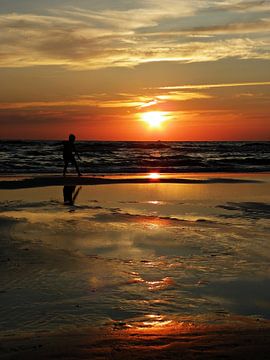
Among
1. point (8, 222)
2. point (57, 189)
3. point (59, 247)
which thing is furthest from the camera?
point (57, 189)

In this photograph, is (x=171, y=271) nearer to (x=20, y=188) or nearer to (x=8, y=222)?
(x=8, y=222)

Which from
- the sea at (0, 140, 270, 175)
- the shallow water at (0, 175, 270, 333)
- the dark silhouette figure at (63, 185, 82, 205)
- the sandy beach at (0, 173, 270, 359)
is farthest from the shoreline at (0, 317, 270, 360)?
the sea at (0, 140, 270, 175)

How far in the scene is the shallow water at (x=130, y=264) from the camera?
5.32m

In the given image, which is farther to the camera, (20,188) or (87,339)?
(20,188)

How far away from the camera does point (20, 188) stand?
18984mm

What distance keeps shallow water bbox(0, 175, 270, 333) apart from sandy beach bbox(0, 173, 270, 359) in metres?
0.02

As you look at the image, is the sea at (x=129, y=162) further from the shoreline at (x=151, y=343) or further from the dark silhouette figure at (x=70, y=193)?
the shoreline at (x=151, y=343)

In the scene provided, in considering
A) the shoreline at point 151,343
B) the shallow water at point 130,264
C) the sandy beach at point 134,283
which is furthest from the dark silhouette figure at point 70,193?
the shoreline at point 151,343

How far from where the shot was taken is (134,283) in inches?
250

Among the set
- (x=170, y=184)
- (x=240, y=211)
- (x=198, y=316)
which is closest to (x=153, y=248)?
(x=198, y=316)

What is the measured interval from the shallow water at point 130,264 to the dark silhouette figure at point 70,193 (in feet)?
2.45

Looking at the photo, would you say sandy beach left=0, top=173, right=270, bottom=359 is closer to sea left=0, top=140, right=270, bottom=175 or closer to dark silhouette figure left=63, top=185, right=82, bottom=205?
dark silhouette figure left=63, top=185, right=82, bottom=205

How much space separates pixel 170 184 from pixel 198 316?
53.2 ft

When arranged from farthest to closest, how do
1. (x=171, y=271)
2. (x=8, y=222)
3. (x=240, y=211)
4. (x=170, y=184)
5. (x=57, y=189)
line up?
(x=170, y=184), (x=57, y=189), (x=240, y=211), (x=8, y=222), (x=171, y=271)
